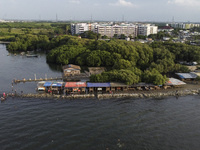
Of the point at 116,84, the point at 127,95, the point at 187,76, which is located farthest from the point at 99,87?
the point at 187,76

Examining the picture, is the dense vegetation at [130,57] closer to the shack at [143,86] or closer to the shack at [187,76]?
the shack at [143,86]

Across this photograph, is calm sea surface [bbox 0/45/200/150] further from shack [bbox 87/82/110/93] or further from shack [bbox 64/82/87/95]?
shack [bbox 87/82/110/93]

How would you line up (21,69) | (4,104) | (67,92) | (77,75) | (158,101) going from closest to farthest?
1. (4,104)
2. (158,101)
3. (67,92)
4. (77,75)
5. (21,69)

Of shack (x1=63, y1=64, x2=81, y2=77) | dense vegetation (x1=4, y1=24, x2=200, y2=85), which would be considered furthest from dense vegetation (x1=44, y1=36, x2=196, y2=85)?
shack (x1=63, y1=64, x2=81, y2=77)

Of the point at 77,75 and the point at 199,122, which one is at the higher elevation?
the point at 77,75

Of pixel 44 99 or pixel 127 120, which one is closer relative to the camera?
pixel 127 120

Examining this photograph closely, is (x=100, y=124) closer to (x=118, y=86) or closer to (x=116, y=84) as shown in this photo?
(x=118, y=86)

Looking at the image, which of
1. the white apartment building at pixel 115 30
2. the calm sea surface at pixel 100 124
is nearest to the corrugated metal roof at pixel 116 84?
the calm sea surface at pixel 100 124

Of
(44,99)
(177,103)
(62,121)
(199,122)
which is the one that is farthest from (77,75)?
(199,122)

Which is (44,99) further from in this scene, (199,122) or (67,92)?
(199,122)
